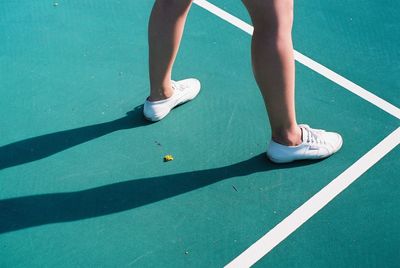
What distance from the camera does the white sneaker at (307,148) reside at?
2.83 meters

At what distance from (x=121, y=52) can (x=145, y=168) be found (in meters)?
1.07

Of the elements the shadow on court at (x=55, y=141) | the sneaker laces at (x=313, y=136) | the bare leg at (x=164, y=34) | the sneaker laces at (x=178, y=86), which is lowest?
the shadow on court at (x=55, y=141)

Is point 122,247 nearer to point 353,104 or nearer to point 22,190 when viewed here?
point 22,190

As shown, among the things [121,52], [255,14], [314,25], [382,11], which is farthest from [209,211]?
[382,11]

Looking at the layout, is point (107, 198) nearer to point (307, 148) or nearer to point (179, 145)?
point (179, 145)

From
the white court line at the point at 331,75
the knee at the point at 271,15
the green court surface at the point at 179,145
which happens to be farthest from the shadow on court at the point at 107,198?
the knee at the point at 271,15

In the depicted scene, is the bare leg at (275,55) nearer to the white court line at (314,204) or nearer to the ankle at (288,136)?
the ankle at (288,136)

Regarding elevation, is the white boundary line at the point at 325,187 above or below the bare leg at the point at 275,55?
below

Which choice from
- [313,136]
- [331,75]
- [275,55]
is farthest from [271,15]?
[331,75]

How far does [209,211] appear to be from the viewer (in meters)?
2.69

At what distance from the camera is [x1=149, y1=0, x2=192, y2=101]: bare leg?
2.75 metres

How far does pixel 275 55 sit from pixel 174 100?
0.88 m

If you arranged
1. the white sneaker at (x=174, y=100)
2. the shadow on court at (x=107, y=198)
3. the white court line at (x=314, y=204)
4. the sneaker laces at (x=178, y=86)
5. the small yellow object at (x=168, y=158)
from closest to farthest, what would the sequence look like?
the white court line at (x=314, y=204)
the shadow on court at (x=107, y=198)
the small yellow object at (x=168, y=158)
the white sneaker at (x=174, y=100)
the sneaker laces at (x=178, y=86)

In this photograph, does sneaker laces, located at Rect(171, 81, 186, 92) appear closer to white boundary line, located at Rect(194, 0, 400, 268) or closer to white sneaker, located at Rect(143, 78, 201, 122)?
white sneaker, located at Rect(143, 78, 201, 122)
